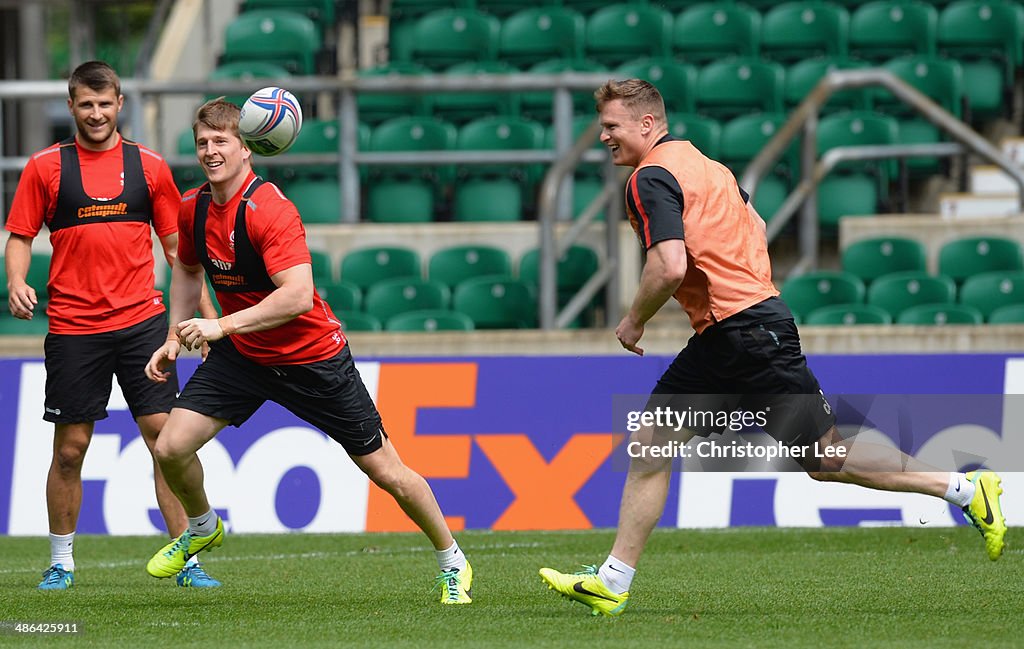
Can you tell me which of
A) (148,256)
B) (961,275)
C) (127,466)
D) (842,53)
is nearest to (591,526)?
(127,466)

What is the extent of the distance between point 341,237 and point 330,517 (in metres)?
3.69

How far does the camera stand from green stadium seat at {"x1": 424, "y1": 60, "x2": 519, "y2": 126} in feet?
50.2

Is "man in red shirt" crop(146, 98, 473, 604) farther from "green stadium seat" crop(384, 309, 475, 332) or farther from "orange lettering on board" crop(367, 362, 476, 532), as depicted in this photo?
"green stadium seat" crop(384, 309, 475, 332)

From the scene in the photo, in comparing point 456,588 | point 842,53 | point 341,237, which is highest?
point 842,53

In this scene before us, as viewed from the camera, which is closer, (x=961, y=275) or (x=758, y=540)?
(x=758, y=540)

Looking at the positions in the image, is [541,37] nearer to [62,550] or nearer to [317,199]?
[317,199]

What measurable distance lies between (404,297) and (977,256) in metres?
4.58

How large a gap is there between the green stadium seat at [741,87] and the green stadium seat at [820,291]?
116 inches

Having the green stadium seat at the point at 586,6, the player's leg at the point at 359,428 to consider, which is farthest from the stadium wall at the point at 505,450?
the green stadium seat at the point at 586,6

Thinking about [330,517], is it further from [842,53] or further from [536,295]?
[842,53]

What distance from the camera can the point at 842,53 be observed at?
15594mm

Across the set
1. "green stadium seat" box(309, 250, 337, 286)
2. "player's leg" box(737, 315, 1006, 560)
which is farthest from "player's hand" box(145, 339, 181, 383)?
"green stadium seat" box(309, 250, 337, 286)

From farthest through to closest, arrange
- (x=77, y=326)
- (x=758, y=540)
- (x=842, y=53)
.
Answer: (x=842, y=53), (x=758, y=540), (x=77, y=326)

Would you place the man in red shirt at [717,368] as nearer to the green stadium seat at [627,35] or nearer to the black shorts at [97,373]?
the black shorts at [97,373]
